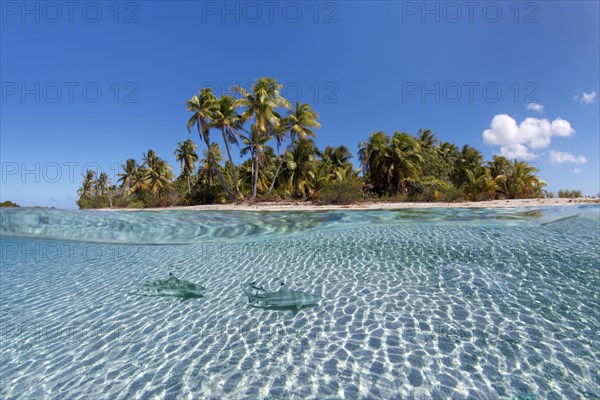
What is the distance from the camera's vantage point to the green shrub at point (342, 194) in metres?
22.9

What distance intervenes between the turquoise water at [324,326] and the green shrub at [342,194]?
10506 millimetres

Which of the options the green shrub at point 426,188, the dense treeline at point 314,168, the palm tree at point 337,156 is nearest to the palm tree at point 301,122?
the dense treeline at point 314,168

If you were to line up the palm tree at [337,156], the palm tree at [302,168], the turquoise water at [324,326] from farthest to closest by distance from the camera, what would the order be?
the palm tree at [337,156]
the palm tree at [302,168]
the turquoise water at [324,326]

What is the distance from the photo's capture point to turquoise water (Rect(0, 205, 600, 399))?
12.1ft

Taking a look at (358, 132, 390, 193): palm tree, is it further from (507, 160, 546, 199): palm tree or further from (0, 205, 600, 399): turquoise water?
(0, 205, 600, 399): turquoise water

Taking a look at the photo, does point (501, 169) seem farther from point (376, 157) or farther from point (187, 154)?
point (187, 154)

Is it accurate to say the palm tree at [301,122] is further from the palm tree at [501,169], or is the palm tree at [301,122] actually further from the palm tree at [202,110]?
the palm tree at [501,169]

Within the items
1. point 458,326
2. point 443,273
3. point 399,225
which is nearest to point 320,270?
point 443,273

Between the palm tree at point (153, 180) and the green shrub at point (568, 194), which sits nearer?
the green shrub at point (568, 194)

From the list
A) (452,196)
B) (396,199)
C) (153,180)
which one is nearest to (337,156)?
(396,199)

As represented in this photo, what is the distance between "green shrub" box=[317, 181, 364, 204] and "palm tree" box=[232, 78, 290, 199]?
27.3 ft

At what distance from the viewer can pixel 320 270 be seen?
9.00 meters

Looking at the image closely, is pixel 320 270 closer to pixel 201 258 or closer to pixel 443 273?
pixel 443 273

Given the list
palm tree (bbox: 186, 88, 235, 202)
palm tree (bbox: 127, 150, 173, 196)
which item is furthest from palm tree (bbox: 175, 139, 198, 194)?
palm tree (bbox: 186, 88, 235, 202)
